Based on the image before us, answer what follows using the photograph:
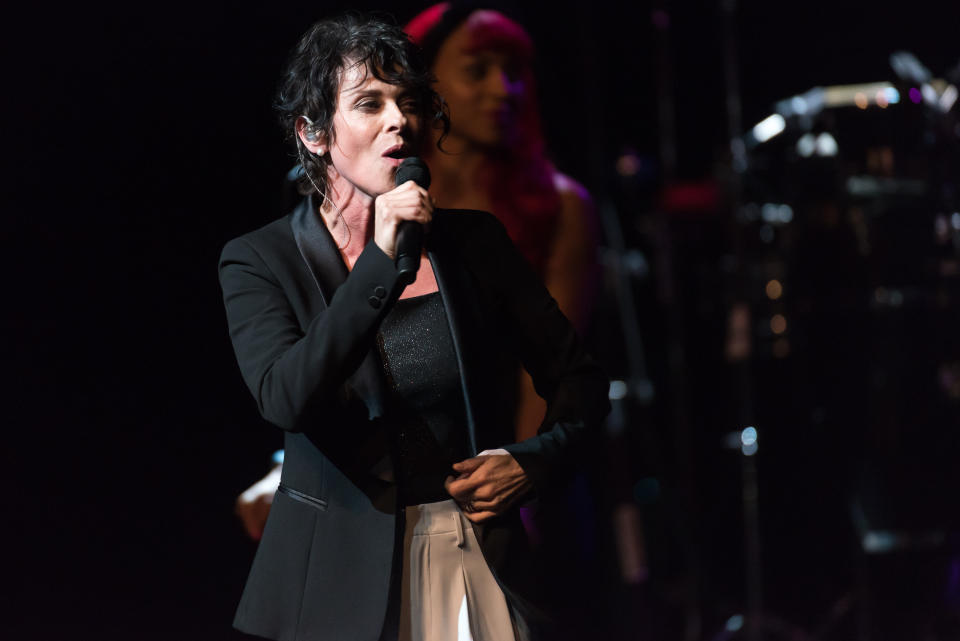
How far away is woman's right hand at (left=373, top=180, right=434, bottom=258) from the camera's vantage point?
4.14ft

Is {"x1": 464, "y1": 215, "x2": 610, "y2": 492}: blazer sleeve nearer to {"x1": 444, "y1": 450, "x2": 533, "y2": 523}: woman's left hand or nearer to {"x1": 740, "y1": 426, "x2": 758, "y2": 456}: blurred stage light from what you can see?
{"x1": 444, "y1": 450, "x2": 533, "y2": 523}: woman's left hand

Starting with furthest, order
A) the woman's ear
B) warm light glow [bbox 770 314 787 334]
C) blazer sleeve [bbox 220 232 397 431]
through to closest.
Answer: warm light glow [bbox 770 314 787 334]
the woman's ear
blazer sleeve [bbox 220 232 397 431]

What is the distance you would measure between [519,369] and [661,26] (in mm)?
1771

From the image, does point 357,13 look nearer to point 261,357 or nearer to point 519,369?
point 261,357

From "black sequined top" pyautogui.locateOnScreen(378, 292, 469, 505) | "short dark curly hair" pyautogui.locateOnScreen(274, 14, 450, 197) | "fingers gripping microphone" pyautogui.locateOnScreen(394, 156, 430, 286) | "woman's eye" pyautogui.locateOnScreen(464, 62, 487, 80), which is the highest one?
"woman's eye" pyautogui.locateOnScreen(464, 62, 487, 80)

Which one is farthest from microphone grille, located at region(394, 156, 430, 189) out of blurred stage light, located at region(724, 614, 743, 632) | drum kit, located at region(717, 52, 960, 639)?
blurred stage light, located at region(724, 614, 743, 632)

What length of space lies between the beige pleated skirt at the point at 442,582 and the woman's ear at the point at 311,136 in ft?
1.77

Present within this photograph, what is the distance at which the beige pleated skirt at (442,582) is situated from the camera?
1.40 metres

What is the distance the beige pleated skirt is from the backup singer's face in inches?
18.6

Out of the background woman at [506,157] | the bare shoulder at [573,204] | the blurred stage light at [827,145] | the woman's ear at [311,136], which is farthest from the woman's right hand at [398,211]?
the blurred stage light at [827,145]

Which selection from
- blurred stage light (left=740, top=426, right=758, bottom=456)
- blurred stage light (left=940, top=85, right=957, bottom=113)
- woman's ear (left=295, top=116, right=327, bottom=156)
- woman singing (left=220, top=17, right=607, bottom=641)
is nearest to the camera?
woman singing (left=220, top=17, right=607, bottom=641)

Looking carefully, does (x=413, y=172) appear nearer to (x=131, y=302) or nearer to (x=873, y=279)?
(x=131, y=302)

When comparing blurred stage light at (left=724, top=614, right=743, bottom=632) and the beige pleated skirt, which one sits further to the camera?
blurred stage light at (left=724, top=614, right=743, bottom=632)

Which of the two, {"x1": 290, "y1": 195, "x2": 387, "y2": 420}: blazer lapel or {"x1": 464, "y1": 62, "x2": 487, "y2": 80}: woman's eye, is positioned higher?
{"x1": 464, "y1": 62, "x2": 487, "y2": 80}: woman's eye
